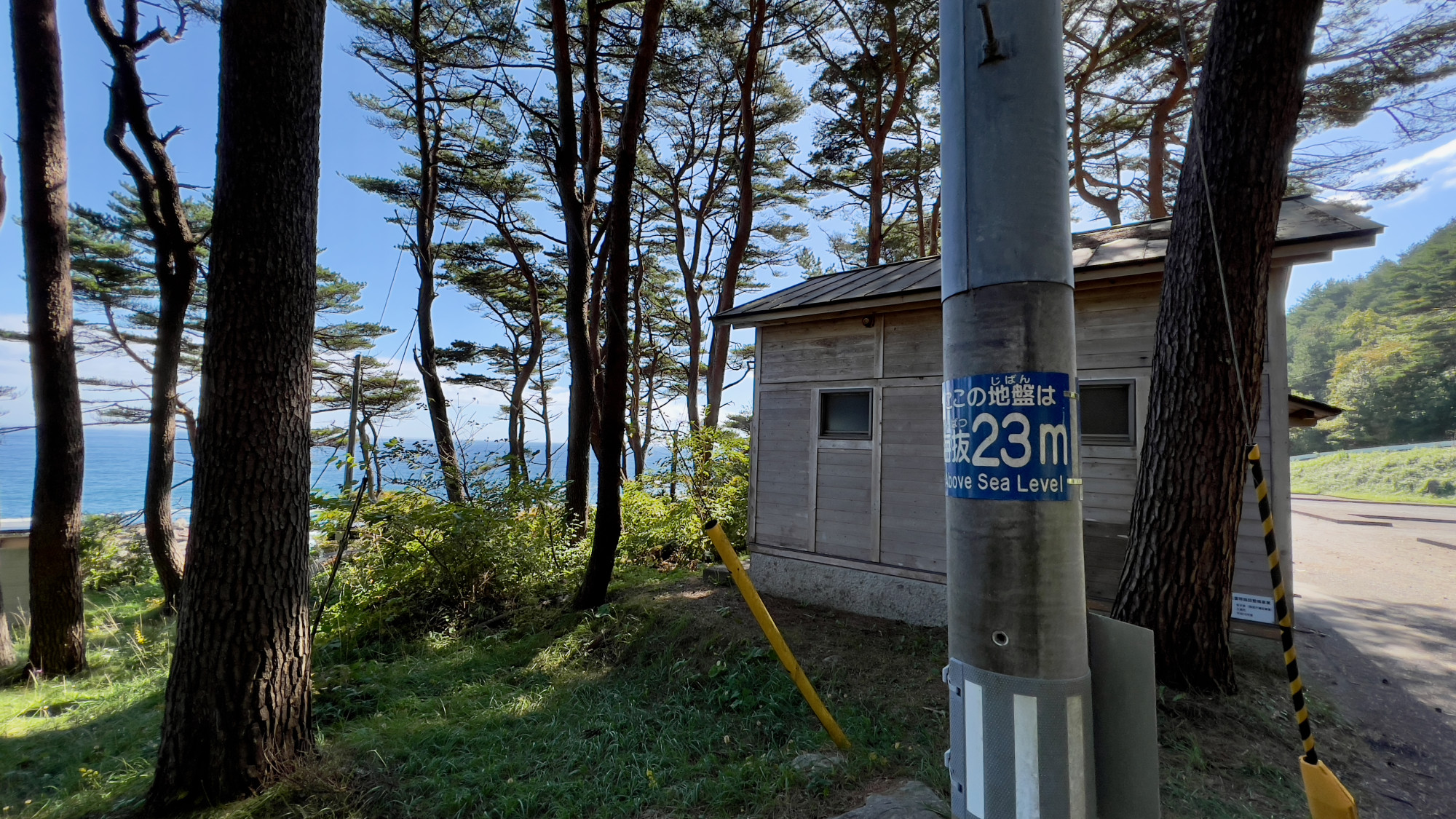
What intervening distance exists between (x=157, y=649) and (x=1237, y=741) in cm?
900

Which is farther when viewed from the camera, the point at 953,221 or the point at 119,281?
the point at 119,281

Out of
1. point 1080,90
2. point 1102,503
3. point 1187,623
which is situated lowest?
point 1187,623

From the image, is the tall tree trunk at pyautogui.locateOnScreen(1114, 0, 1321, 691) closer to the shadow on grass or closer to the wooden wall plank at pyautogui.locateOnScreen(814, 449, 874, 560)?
the shadow on grass

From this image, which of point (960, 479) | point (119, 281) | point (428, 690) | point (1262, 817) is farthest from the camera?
point (119, 281)

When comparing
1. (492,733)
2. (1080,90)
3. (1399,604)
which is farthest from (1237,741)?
(1080,90)

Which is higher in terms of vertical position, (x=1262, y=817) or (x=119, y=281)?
(x=119, y=281)

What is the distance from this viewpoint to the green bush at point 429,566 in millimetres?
6059

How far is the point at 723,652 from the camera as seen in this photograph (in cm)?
513

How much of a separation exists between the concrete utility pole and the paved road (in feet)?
11.2

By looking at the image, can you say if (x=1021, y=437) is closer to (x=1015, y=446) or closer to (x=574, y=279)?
(x=1015, y=446)

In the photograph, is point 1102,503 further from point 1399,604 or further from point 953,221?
point 1399,604

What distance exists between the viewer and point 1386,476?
82.2 ft

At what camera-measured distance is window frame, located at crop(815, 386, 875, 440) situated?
253 inches

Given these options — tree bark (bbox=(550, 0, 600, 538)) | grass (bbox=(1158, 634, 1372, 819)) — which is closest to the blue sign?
grass (bbox=(1158, 634, 1372, 819))
